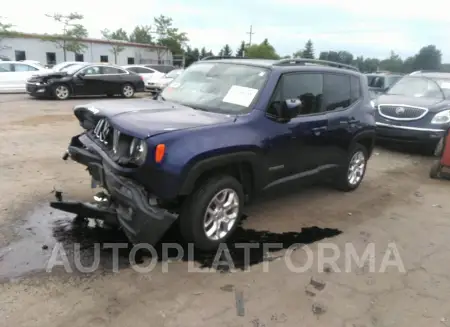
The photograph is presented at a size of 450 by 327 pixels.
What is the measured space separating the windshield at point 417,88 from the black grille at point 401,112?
0.93 m

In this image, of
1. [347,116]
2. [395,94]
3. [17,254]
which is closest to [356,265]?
[347,116]

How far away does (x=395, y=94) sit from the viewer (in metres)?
9.74

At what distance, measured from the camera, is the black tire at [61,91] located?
15.6 meters

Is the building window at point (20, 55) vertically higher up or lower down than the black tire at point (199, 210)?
higher up

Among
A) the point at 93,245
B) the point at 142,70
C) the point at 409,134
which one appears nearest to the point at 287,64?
the point at 93,245

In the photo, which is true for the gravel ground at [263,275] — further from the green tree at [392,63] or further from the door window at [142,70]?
the green tree at [392,63]

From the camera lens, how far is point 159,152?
3309 mm

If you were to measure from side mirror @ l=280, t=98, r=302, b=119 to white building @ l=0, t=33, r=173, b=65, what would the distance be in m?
41.5

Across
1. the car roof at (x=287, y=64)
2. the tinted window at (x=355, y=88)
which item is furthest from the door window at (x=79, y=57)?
the tinted window at (x=355, y=88)

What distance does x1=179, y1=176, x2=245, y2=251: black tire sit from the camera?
3.62 metres

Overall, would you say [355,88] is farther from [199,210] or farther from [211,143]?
[199,210]

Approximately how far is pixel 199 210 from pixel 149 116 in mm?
994

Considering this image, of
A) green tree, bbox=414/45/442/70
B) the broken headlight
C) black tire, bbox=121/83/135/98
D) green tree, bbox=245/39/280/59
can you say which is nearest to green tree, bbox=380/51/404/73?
green tree, bbox=414/45/442/70

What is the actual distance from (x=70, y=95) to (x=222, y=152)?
14.0 metres
